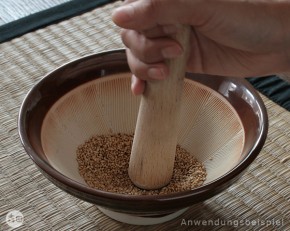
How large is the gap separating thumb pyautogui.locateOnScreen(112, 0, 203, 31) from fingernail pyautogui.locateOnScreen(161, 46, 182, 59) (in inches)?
1.5

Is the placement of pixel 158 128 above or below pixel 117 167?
above

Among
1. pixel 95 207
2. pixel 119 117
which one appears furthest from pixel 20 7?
pixel 95 207

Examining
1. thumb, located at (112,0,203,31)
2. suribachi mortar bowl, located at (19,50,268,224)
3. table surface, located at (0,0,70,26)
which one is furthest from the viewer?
table surface, located at (0,0,70,26)

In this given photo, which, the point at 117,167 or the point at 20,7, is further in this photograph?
the point at 20,7

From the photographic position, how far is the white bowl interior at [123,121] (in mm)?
865

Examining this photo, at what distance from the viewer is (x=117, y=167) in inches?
36.1

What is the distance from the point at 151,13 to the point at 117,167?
1.11ft

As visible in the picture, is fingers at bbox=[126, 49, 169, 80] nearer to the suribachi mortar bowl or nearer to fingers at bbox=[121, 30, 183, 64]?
fingers at bbox=[121, 30, 183, 64]

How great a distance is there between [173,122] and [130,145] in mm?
169

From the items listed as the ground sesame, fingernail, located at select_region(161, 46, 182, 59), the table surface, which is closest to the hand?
fingernail, located at select_region(161, 46, 182, 59)

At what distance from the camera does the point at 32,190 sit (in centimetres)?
91

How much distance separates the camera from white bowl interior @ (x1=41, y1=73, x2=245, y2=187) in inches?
34.0

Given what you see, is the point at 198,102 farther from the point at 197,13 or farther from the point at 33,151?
the point at 33,151

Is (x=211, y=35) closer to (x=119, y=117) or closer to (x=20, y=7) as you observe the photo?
(x=119, y=117)
